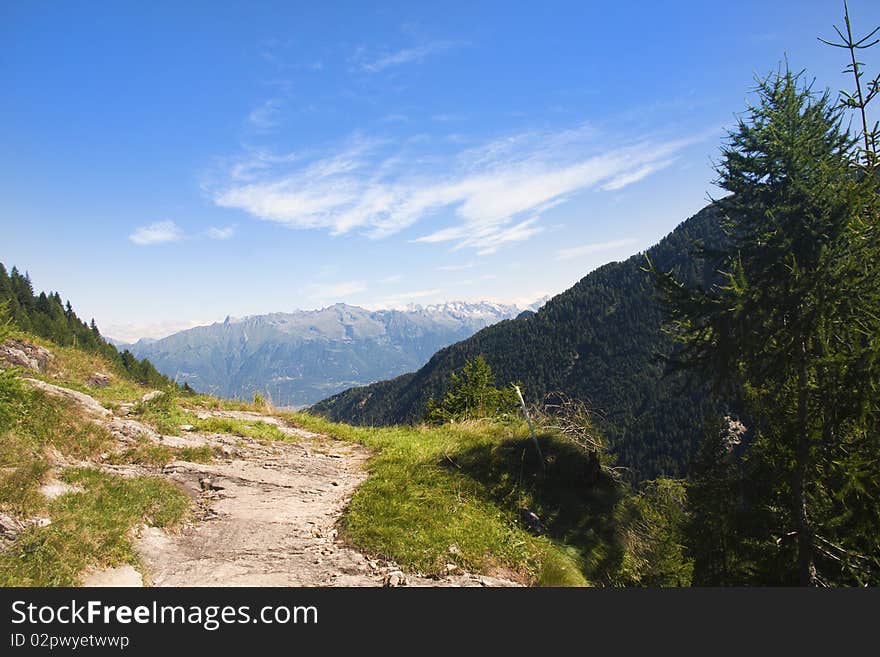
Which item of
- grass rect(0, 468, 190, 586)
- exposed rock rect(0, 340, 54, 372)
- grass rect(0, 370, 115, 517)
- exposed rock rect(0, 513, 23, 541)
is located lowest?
grass rect(0, 468, 190, 586)

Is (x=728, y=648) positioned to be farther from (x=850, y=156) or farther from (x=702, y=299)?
(x=850, y=156)

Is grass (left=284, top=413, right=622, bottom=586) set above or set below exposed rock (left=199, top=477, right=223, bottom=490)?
below

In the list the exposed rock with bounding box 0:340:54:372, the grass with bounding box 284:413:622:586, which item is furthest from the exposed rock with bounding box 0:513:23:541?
the exposed rock with bounding box 0:340:54:372

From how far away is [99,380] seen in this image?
1764cm

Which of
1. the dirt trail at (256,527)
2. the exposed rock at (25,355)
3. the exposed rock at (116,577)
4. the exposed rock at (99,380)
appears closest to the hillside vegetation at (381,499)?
the exposed rock at (116,577)

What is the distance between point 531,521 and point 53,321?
7414 centimetres

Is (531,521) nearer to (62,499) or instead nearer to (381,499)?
(381,499)

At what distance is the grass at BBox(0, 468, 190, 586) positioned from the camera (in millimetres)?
4957

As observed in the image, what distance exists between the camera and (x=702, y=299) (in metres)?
11.5

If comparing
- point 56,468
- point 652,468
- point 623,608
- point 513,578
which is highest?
point 56,468

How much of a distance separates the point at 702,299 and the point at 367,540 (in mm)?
10694

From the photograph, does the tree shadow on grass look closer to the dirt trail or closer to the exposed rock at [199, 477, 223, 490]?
the dirt trail

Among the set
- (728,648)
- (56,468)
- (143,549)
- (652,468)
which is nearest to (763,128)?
(728,648)

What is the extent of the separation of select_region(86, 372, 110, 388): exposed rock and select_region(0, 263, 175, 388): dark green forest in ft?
97.8
